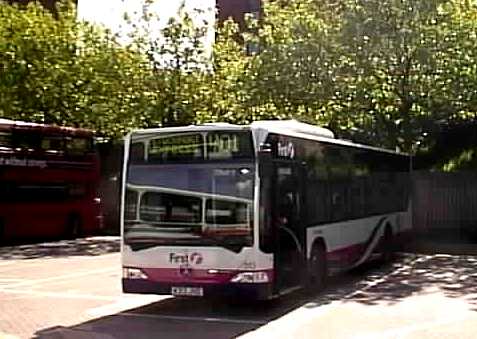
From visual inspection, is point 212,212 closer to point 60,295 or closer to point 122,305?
point 122,305

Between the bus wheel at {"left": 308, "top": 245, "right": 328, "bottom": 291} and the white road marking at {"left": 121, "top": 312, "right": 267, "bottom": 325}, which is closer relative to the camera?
the white road marking at {"left": 121, "top": 312, "right": 267, "bottom": 325}

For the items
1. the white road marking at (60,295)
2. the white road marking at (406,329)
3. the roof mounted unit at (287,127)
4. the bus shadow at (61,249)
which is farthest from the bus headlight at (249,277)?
the bus shadow at (61,249)

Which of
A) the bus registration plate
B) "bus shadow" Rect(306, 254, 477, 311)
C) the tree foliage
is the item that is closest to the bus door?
"bus shadow" Rect(306, 254, 477, 311)

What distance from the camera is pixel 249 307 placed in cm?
1266

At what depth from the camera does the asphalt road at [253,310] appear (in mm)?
10750

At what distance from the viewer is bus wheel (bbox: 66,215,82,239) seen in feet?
96.3

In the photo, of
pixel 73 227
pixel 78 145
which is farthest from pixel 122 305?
pixel 73 227

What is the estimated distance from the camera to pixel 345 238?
15.1m

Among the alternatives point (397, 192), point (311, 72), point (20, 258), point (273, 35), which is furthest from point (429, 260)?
point (20, 258)

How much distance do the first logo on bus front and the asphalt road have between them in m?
0.79

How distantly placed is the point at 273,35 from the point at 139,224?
547 inches

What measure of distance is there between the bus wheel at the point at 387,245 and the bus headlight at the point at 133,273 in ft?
25.4

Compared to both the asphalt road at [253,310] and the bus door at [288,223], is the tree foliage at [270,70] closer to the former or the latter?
the asphalt road at [253,310]

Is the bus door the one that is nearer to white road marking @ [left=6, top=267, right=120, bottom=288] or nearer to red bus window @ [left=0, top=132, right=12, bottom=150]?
white road marking @ [left=6, top=267, right=120, bottom=288]
